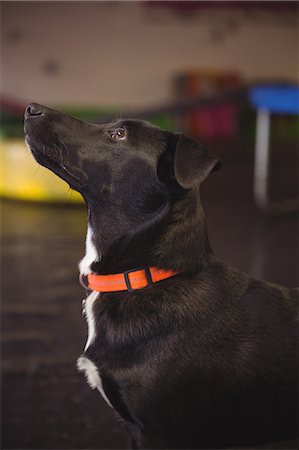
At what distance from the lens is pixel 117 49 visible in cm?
933

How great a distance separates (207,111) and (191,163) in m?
7.98

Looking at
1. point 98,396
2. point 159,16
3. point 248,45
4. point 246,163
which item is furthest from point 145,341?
point 248,45

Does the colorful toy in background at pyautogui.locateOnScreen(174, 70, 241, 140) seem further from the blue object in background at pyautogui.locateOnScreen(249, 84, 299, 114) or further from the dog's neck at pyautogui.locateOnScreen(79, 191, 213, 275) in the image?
the dog's neck at pyautogui.locateOnScreen(79, 191, 213, 275)

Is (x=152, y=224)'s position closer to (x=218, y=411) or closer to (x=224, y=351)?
(x=224, y=351)

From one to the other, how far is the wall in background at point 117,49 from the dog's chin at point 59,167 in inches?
292

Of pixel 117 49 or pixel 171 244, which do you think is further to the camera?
pixel 117 49

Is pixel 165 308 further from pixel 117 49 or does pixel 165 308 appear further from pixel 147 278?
pixel 117 49

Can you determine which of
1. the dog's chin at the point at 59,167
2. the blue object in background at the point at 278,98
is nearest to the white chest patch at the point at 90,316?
the dog's chin at the point at 59,167

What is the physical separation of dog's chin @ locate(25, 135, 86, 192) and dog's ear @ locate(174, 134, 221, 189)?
0.89 ft

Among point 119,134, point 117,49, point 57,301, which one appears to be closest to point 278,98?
point 57,301

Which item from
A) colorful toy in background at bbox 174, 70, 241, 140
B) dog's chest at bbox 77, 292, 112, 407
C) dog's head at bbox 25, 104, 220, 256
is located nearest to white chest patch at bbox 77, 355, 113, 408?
dog's chest at bbox 77, 292, 112, 407

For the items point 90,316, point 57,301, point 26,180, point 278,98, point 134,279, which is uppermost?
point 278,98

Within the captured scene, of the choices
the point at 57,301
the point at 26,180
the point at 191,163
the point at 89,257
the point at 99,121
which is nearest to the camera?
the point at 191,163

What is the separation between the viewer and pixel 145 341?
1552 mm
